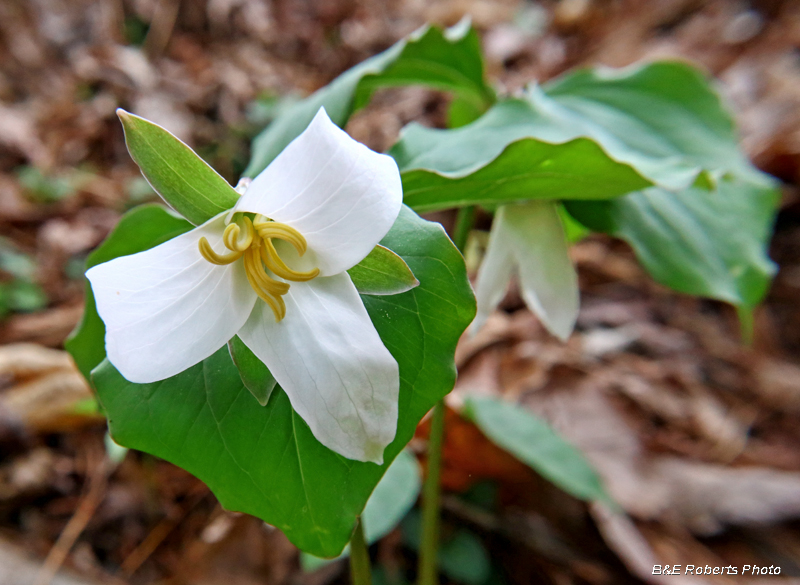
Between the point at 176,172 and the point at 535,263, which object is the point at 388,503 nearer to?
the point at 535,263

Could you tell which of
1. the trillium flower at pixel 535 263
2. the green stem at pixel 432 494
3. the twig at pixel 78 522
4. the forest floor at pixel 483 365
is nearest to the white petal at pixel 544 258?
the trillium flower at pixel 535 263

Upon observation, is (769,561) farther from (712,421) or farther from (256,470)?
(256,470)

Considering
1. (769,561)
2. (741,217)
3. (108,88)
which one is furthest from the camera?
(108,88)

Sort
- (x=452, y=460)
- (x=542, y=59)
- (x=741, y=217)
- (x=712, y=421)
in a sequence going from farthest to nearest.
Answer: (x=542, y=59), (x=712, y=421), (x=452, y=460), (x=741, y=217)

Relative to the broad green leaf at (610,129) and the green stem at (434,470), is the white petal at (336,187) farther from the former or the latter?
the green stem at (434,470)

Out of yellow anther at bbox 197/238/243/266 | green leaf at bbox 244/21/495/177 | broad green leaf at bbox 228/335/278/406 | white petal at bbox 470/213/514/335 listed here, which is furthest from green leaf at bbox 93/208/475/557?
green leaf at bbox 244/21/495/177

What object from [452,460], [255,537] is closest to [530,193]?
[452,460]
